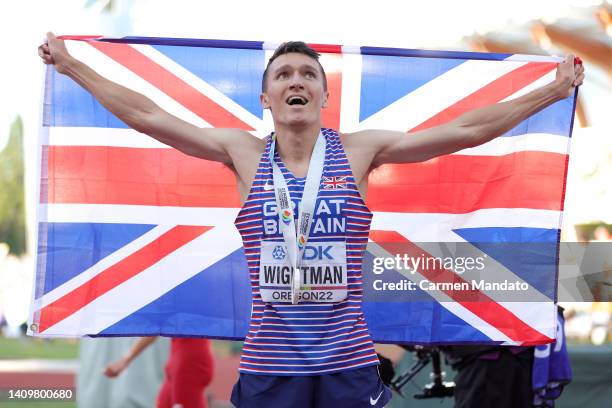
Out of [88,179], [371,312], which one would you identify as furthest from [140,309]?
[371,312]

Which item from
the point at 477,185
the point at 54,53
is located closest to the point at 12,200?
the point at 477,185

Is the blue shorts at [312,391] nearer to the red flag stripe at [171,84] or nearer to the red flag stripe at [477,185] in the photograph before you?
the red flag stripe at [477,185]

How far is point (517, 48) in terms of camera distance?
38.1 ft

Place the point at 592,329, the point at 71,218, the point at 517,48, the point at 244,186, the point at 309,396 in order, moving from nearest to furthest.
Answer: the point at 309,396
the point at 244,186
the point at 71,218
the point at 517,48
the point at 592,329

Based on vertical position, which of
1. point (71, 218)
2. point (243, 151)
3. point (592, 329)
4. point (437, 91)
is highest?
point (437, 91)

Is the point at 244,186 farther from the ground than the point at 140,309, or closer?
farther from the ground

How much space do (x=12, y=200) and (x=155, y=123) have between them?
3206 inches

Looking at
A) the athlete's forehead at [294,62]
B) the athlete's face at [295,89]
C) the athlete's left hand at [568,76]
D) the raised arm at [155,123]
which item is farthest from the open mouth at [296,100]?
the athlete's left hand at [568,76]

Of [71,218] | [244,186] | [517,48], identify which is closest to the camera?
[244,186]

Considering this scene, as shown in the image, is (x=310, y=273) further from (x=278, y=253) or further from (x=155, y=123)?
(x=155, y=123)

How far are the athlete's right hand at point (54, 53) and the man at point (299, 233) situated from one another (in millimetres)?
128

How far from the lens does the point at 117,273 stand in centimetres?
498

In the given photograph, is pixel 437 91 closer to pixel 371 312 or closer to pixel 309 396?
pixel 371 312

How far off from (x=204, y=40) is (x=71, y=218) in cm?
119
